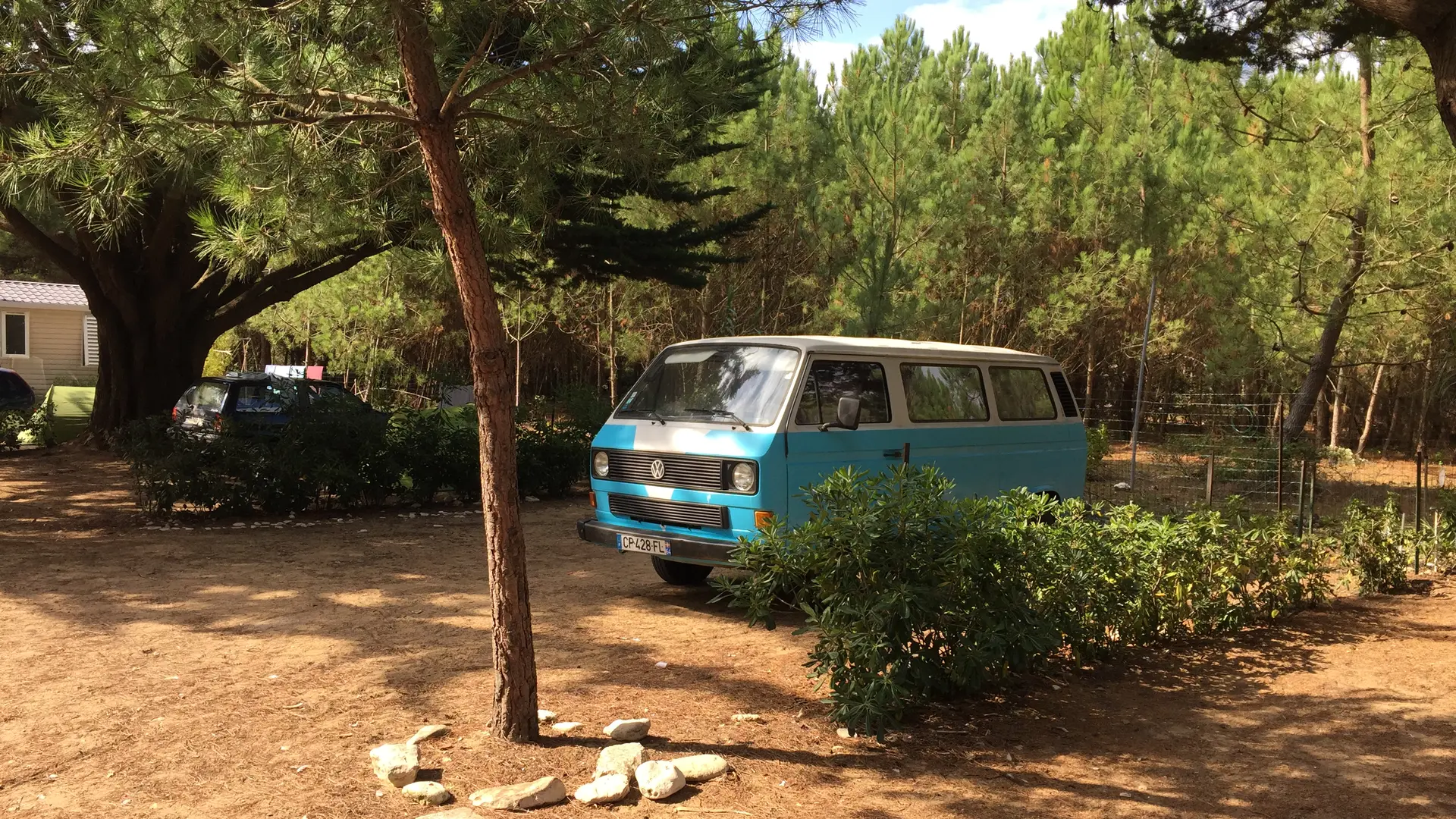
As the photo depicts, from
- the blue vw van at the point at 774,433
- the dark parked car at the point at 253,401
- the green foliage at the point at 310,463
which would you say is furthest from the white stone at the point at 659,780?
the dark parked car at the point at 253,401

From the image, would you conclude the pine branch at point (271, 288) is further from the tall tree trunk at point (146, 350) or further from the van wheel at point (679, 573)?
the van wheel at point (679, 573)

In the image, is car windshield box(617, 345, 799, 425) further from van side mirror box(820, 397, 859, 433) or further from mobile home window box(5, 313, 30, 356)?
mobile home window box(5, 313, 30, 356)

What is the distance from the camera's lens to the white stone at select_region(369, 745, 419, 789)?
13.6ft

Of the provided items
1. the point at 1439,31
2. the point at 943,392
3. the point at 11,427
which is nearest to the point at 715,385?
the point at 943,392

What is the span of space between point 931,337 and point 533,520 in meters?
11.6

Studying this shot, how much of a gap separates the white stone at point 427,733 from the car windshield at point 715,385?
3095mm

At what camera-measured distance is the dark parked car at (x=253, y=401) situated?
40.0 feet

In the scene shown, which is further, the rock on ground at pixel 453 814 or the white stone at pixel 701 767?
the white stone at pixel 701 767

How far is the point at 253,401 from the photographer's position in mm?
14875

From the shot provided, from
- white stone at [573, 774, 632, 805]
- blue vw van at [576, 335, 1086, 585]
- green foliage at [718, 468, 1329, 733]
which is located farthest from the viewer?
blue vw van at [576, 335, 1086, 585]

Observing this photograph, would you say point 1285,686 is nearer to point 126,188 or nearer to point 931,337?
point 126,188

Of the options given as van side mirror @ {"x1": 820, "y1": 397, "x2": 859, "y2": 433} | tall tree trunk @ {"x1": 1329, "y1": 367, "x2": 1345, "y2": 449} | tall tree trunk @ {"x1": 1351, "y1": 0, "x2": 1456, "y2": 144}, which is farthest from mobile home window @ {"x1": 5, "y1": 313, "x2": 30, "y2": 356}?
tall tree trunk @ {"x1": 1351, "y1": 0, "x2": 1456, "y2": 144}

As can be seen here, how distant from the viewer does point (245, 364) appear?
32.9 m

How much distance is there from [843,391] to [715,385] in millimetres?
908
